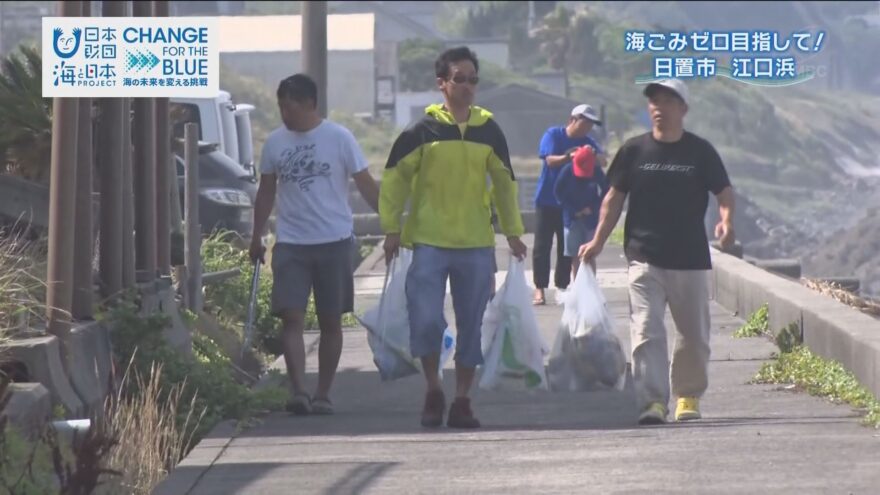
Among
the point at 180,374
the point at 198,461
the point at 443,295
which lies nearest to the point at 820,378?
the point at 443,295

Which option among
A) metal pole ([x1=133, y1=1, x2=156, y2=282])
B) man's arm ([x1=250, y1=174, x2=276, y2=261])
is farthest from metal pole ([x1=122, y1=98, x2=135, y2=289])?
man's arm ([x1=250, y1=174, x2=276, y2=261])

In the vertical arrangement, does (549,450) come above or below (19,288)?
below

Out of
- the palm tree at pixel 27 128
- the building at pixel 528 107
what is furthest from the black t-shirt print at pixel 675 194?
the building at pixel 528 107

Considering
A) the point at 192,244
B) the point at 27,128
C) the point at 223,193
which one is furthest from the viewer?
the point at 223,193

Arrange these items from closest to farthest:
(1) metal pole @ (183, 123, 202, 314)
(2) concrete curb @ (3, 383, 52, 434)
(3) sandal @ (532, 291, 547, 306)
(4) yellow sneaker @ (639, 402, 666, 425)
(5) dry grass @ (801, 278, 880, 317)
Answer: (2) concrete curb @ (3, 383, 52, 434) → (4) yellow sneaker @ (639, 402, 666, 425) → (1) metal pole @ (183, 123, 202, 314) → (5) dry grass @ (801, 278, 880, 317) → (3) sandal @ (532, 291, 547, 306)

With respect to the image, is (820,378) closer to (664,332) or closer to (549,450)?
(664,332)

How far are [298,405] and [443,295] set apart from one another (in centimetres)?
109

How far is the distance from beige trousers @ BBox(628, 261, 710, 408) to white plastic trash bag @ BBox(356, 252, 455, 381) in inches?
43.5
